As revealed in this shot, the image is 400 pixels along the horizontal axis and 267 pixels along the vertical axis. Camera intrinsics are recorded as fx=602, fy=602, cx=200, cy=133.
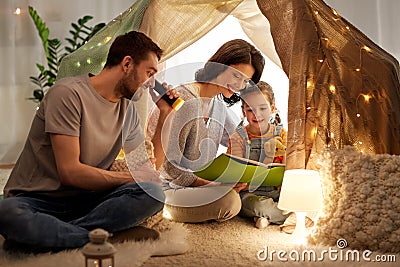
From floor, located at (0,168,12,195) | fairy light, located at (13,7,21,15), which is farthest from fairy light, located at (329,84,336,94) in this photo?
fairy light, located at (13,7,21,15)

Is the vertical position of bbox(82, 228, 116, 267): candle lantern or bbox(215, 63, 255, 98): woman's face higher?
bbox(215, 63, 255, 98): woman's face

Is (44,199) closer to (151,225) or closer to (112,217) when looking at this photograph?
(112,217)

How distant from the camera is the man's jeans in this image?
1.90m

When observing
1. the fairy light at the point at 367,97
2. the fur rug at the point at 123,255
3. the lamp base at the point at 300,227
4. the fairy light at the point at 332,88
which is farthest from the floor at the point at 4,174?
the fairy light at the point at 367,97

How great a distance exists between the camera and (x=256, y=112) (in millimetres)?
2824

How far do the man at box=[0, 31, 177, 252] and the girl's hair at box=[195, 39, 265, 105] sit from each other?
1.10 ft

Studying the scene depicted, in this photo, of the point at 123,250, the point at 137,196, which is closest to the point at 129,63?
the point at 137,196

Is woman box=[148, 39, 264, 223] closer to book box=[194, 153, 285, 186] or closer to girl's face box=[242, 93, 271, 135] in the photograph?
book box=[194, 153, 285, 186]

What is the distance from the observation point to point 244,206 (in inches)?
99.6

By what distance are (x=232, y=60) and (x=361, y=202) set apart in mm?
934

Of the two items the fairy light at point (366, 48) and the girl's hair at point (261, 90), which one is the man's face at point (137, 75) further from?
the fairy light at point (366, 48)

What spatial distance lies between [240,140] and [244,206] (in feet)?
1.14

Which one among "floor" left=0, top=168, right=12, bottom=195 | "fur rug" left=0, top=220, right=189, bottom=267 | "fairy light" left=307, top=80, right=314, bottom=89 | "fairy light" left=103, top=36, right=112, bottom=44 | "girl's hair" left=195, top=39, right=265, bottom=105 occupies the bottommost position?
"fur rug" left=0, top=220, right=189, bottom=267

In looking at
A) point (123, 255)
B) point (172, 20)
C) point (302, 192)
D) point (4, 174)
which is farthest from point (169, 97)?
point (4, 174)
